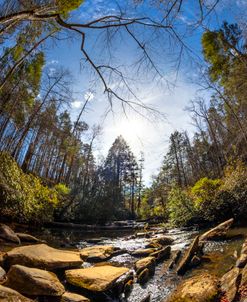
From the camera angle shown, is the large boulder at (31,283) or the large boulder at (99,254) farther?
the large boulder at (99,254)

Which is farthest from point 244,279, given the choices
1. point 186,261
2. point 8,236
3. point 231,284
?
point 8,236

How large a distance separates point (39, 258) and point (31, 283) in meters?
1.42

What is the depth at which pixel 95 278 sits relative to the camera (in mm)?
4293

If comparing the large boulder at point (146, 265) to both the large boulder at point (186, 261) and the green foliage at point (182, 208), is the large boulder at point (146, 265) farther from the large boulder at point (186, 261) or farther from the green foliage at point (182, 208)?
the green foliage at point (182, 208)

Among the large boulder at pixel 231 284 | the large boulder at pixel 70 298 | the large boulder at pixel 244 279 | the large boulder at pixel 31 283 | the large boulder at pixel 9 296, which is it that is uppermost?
the large boulder at pixel 244 279

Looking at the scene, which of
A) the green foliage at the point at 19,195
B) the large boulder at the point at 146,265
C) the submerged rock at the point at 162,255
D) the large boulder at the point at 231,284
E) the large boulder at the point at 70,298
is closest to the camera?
the large boulder at the point at 231,284

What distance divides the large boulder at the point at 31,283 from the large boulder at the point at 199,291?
190cm

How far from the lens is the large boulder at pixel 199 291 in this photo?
327 centimetres

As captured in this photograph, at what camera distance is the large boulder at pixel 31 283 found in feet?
11.4

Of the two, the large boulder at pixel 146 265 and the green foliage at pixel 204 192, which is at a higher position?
the green foliage at pixel 204 192

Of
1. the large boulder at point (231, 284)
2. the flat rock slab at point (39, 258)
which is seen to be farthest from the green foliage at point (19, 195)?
the large boulder at point (231, 284)

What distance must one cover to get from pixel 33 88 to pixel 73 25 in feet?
38.6

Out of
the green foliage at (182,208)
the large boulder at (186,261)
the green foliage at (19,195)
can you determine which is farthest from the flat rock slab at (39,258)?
the green foliage at (182,208)

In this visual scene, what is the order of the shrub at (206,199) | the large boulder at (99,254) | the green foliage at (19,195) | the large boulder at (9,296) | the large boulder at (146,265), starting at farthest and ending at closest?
the shrub at (206,199) → the green foliage at (19,195) → the large boulder at (99,254) → the large boulder at (146,265) → the large boulder at (9,296)
